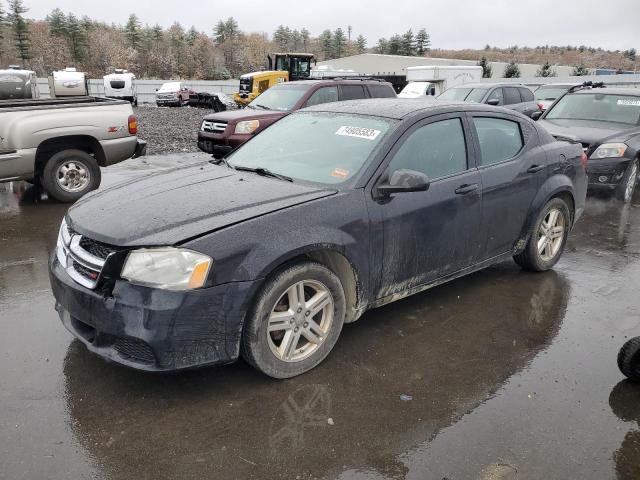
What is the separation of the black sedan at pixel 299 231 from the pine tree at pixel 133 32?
9537 cm

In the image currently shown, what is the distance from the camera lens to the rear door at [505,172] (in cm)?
451

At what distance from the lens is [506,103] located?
586 inches

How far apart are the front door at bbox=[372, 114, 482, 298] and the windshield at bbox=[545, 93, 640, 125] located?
6.35m

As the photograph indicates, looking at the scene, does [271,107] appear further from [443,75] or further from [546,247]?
[443,75]

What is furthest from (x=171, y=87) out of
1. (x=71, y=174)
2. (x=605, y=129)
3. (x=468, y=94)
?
(x=605, y=129)

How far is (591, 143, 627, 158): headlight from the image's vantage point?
826 cm

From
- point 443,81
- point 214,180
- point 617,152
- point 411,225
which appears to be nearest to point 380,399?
point 411,225

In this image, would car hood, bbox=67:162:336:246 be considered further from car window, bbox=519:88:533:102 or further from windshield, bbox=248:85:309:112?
car window, bbox=519:88:533:102

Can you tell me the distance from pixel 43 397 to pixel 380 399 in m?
1.97

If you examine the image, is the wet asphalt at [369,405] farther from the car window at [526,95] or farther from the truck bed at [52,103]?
the car window at [526,95]

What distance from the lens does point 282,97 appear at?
11625 mm

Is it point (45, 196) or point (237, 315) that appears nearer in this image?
point (237, 315)

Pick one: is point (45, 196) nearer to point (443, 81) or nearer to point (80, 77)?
point (80, 77)

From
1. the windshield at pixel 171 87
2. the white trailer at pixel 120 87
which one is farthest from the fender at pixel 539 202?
the windshield at pixel 171 87
